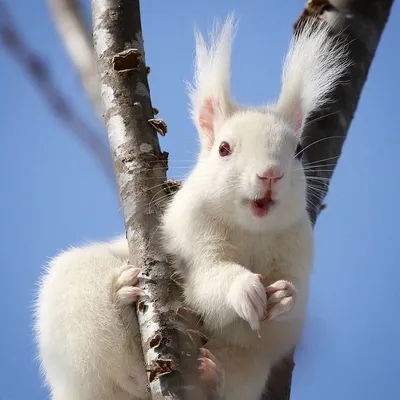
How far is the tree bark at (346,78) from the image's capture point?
4.69 metres

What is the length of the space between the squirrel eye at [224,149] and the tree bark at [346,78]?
900 millimetres

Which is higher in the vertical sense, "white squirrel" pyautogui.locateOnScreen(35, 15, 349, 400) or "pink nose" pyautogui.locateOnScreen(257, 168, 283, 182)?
"pink nose" pyautogui.locateOnScreen(257, 168, 283, 182)

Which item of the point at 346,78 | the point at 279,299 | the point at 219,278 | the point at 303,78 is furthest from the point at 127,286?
the point at 346,78

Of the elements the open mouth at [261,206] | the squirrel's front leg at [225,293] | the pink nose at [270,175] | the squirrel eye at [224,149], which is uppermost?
the squirrel eye at [224,149]

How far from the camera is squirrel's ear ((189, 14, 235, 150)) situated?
406 centimetres

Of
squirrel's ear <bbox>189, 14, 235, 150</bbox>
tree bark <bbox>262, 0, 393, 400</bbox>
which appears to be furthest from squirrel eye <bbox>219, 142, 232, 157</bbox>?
tree bark <bbox>262, 0, 393, 400</bbox>

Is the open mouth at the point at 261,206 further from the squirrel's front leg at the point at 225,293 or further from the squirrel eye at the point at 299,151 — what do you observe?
the squirrel eye at the point at 299,151

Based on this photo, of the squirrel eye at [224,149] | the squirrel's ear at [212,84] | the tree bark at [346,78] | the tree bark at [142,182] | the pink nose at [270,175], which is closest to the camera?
the tree bark at [142,182]

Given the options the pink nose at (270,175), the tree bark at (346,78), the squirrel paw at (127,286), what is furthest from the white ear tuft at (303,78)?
the squirrel paw at (127,286)

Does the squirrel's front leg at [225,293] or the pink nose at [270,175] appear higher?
the pink nose at [270,175]

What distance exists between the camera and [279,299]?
3.31 meters

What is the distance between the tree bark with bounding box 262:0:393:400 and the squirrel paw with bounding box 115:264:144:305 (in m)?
1.43

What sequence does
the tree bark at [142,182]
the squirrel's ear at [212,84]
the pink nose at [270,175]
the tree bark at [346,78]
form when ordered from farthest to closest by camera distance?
the tree bark at [346,78], the squirrel's ear at [212,84], the pink nose at [270,175], the tree bark at [142,182]

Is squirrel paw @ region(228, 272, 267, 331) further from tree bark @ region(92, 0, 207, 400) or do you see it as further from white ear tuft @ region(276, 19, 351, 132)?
white ear tuft @ region(276, 19, 351, 132)
